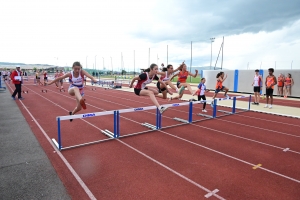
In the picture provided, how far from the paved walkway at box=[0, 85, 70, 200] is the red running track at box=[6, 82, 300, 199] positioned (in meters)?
0.20

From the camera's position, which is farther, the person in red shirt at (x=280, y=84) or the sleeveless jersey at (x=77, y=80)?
the person in red shirt at (x=280, y=84)

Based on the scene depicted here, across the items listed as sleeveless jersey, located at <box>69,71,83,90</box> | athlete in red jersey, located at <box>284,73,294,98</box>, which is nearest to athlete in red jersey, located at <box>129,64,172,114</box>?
sleeveless jersey, located at <box>69,71,83,90</box>

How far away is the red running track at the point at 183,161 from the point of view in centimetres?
355

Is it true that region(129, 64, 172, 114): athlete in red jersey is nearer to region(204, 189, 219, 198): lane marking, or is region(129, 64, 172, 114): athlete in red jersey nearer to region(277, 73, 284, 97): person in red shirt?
region(204, 189, 219, 198): lane marking

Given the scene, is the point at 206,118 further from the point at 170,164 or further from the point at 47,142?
the point at 47,142

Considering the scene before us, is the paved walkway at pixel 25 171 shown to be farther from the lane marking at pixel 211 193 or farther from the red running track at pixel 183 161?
the lane marking at pixel 211 193

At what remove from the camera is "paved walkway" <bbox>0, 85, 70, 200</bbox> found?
3.38 m

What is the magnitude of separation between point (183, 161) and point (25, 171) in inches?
131

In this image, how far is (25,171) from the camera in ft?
13.5

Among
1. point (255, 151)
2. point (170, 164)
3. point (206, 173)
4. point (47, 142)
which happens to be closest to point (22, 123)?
point (47, 142)

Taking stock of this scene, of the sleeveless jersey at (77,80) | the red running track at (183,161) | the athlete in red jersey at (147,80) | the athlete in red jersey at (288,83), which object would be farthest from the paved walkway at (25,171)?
the athlete in red jersey at (288,83)

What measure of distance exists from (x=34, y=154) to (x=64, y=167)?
114 cm

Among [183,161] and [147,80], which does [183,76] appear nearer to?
[147,80]

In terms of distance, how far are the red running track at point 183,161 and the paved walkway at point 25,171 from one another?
0.20 m
